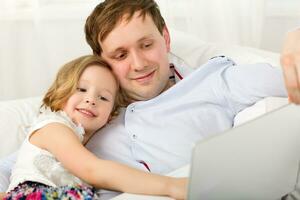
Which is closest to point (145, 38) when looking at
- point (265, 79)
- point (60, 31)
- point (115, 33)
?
point (115, 33)

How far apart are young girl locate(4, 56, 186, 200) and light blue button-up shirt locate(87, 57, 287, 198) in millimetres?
60

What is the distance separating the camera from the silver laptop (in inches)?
19.7

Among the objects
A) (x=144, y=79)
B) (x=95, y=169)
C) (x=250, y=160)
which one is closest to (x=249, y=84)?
(x=144, y=79)

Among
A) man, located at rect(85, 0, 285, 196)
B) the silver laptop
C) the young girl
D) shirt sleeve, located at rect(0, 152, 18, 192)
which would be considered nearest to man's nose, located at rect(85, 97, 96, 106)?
the young girl

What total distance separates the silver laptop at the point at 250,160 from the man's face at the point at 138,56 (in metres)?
0.58

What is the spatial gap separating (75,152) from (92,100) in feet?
0.57

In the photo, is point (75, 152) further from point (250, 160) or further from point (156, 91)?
point (250, 160)

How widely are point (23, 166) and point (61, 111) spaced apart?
166 millimetres

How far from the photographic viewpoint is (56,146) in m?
0.97

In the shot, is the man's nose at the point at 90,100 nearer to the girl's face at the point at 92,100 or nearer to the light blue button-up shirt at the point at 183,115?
the girl's face at the point at 92,100

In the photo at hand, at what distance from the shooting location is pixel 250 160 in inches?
22.1

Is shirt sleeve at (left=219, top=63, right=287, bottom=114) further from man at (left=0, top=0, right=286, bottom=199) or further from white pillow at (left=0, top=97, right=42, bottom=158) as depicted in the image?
white pillow at (left=0, top=97, right=42, bottom=158)

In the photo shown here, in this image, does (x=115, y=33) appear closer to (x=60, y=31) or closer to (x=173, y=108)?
(x=173, y=108)

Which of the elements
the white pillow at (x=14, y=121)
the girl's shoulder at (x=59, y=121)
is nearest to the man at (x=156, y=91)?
the girl's shoulder at (x=59, y=121)
